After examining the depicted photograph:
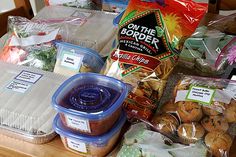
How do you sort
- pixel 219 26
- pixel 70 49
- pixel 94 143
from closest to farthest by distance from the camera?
1. pixel 94 143
2. pixel 70 49
3. pixel 219 26

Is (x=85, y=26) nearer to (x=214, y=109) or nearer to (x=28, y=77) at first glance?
(x=28, y=77)

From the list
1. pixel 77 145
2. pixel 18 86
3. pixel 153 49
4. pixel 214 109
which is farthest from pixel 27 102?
pixel 214 109

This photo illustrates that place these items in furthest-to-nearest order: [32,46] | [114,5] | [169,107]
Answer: [114,5]
[32,46]
[169,107]

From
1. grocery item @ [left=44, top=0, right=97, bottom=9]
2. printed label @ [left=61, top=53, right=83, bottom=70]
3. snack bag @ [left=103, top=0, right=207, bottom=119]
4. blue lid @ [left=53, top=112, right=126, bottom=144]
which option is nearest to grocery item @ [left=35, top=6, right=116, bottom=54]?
grocery item @ [left=44, top=0, right=97, bottom=9]

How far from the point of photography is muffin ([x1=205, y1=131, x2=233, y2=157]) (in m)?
0.72

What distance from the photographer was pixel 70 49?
0.95 meters

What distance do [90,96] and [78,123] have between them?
6 cm

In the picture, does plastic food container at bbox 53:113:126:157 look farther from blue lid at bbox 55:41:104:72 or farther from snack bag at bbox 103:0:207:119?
blue lid at bbox 55:41:104:72

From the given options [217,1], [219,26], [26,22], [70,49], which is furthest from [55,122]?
[217,1]

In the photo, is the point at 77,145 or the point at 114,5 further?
the point at 114,5

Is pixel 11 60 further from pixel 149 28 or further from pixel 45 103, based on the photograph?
pixel 149 28

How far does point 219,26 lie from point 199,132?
1.60ft

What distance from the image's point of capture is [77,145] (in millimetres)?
744

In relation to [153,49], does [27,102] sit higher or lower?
lower
